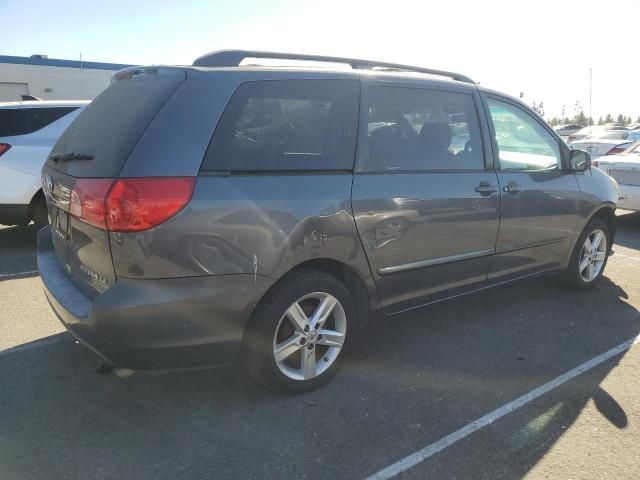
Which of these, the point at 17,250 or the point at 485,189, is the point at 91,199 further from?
the point at 17,250

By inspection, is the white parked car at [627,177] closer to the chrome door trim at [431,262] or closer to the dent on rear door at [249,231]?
the chrome door trim at [431,262]

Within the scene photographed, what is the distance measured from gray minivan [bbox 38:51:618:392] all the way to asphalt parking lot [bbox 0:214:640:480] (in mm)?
341

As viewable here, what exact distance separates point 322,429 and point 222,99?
5.71 feet

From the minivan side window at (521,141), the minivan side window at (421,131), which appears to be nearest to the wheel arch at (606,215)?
the minivan side window at (521,141)

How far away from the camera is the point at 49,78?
104 feet

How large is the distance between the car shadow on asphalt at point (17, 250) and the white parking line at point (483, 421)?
4411 millimetres

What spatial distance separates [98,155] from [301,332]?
1.39 meters

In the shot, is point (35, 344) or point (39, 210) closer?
point (35, 344)

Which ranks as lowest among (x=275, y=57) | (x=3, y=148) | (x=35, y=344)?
(x=35, y=344)

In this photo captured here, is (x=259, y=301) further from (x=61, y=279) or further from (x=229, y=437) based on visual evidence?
(x=61, y=279)

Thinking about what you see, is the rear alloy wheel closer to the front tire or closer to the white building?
the front tire

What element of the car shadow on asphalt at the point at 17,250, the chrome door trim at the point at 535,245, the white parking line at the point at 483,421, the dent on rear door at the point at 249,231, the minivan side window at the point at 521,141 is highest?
the minivan side window at the point at 521,141

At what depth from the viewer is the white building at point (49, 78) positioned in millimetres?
30297

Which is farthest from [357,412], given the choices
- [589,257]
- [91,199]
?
[589,257]
